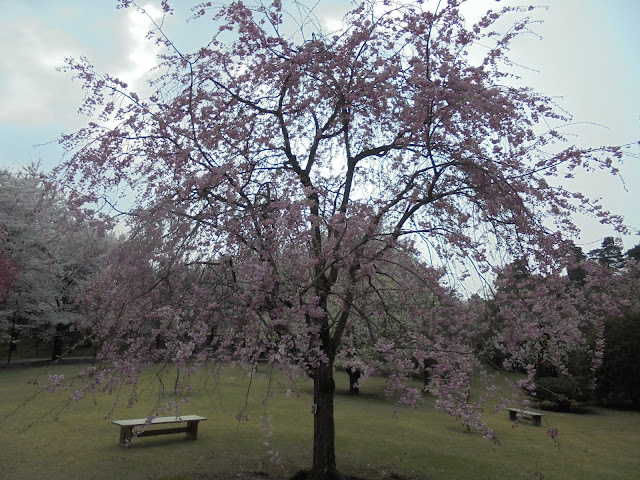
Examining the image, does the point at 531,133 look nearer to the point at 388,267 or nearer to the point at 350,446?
the point at 388,267

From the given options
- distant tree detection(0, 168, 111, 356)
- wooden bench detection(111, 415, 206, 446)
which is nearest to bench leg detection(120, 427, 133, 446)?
wooden bench detection(111, 415, 206, 446)

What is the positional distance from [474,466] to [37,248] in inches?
799

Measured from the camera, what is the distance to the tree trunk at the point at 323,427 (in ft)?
24.3

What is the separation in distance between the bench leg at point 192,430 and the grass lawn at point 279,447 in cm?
17

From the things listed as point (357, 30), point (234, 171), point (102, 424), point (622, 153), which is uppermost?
point (357, 30)

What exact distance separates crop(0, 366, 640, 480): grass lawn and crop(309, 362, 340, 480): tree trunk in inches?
19.7

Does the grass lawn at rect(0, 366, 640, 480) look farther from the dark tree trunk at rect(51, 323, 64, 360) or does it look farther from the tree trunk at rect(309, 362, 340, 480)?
the dark tree trunk at rect(51, 323, 64, 360)

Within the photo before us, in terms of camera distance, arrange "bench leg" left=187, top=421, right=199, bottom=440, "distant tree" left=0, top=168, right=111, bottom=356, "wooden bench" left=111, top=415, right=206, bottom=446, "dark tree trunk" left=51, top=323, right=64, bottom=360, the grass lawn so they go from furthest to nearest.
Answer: "dark tree trunk" left=51, top=323, right=64, bottom=360, "distant tree" left=0, top=168, right=111, bottom=356, "bench leg" left=187, top=421, right=199, bottom=440, "wooden bench" left=111, top=415, right=206, bottom=446, the grass lawn

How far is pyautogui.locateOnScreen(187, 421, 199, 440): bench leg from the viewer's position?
10.2 m

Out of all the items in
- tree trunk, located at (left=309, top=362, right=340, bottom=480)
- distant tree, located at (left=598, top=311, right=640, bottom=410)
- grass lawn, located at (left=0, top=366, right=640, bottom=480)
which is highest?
distant tree, located at (left=598, top=311, right=640, bottom=410)

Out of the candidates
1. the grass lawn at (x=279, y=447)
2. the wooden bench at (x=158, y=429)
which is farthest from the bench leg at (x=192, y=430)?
the grass lawn at (x=279, y=447)

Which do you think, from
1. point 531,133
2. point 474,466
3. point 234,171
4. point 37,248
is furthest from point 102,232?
point 37,248

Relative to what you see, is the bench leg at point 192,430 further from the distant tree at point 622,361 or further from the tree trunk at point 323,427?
the distant tree at point 622,361

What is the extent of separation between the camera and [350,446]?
33.9 feet
